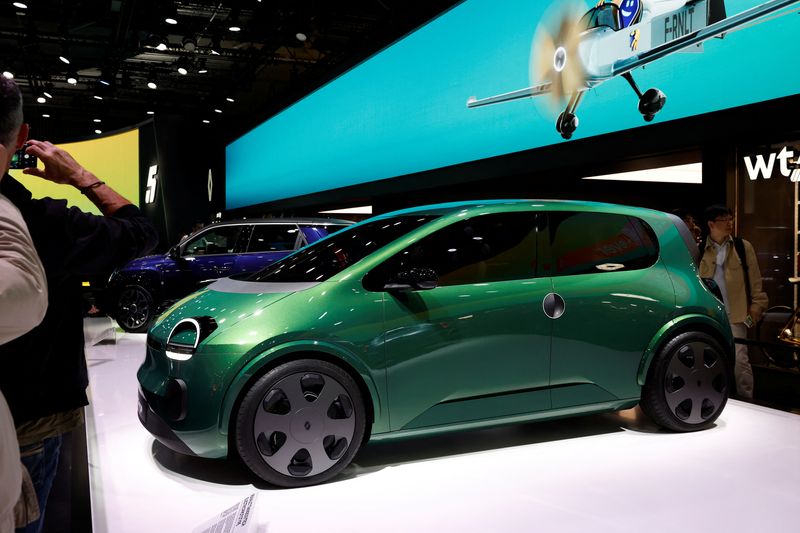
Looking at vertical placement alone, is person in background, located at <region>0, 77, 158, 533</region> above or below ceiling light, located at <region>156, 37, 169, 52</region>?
below

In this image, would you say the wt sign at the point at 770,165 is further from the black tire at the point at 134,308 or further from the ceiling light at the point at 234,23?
the ceiling light at the point at 234,23

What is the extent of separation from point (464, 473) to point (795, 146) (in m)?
3.57

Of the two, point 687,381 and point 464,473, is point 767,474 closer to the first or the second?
point 687,381

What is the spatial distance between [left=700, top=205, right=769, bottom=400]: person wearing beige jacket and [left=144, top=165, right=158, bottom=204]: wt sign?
606 inches

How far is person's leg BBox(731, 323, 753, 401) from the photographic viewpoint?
18.4 feet

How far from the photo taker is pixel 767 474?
365 centimetres

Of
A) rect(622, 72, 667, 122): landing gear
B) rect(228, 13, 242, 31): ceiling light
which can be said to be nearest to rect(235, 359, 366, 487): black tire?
rect(622, 72, 667, 122): landing gear

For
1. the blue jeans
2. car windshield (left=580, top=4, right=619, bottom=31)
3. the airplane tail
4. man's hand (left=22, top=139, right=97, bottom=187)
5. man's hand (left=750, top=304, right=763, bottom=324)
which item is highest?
car windshield (left=580, top=4, right=619, bottom=31)

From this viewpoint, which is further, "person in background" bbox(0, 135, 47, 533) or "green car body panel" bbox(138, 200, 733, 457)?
"green car body panel" bbox(138, 200, 733, 457)

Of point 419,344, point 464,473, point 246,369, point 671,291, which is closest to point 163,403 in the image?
point 246,369

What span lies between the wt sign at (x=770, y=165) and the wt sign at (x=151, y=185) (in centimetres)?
1551

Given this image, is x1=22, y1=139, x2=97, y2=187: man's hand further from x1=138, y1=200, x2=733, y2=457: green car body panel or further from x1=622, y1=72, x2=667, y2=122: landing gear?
x1=622, y1=72, x2=667, y2=122: landing gear

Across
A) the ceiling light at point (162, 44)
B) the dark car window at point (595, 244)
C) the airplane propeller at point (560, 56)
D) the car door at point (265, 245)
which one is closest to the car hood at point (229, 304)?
the dark car window at point (595, 244)

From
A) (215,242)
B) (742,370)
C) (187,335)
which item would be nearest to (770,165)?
(742,370)
